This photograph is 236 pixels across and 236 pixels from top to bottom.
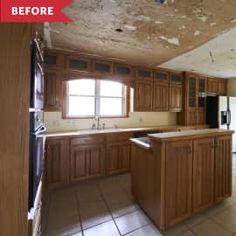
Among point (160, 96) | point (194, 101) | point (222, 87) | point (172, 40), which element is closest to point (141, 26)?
point (172, 40)

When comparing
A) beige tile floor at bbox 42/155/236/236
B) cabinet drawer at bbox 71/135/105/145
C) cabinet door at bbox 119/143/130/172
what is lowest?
beige tile floor at bbox 42/155/236/236

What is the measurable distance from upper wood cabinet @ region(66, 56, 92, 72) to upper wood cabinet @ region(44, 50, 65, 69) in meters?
0.11

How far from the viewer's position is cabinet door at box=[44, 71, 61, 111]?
3.21 meters

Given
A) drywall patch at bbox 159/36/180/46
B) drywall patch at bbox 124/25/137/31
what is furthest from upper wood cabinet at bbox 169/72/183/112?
drywall patch at bbox 124/25/137/31

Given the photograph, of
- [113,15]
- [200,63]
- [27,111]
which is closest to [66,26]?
[113,15]

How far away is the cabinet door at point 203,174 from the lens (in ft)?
7.31

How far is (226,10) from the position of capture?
1.91m

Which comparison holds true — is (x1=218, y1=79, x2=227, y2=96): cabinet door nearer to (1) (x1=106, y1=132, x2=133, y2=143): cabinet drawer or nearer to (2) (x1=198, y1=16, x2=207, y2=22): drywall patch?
(1) (x1=106, y1=132, x2=133, y2=143): cabinet drawer

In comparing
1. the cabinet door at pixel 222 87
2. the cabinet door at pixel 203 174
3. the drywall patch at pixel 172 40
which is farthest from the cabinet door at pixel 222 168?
the cabinet door at pixel 222 87

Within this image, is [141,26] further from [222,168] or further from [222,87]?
[222,87]

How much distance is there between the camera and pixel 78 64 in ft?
11.6

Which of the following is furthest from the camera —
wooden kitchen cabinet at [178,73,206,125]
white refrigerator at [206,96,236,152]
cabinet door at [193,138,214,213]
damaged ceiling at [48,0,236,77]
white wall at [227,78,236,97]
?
white wall at [227,78,236,97]

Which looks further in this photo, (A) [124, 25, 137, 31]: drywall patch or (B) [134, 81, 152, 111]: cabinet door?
(B) [134, 81, 152, 111]: cabinet door

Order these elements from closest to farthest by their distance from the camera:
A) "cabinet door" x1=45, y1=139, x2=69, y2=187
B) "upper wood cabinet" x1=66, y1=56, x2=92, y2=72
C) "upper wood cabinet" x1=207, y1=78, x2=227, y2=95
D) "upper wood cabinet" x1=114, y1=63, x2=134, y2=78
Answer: "cabinet door" x1=45, y1=139, x2=69, y2=187
"upper wood cabinet" x1=66, y1=56, x2=92, y2=72
"upper wood cabinet" x1=114, y1=63, x2=134, y2=78
"upper wood cabinet" x1=207, y1=78, x2=227, y2=95
